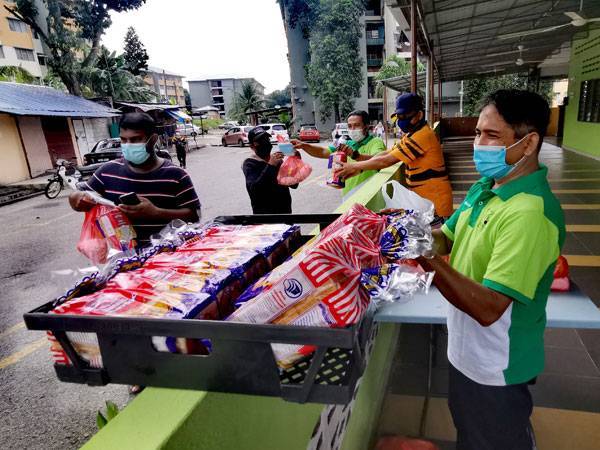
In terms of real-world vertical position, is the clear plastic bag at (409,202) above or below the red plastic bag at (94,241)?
above

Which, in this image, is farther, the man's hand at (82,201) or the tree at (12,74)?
the tree at (12,74)

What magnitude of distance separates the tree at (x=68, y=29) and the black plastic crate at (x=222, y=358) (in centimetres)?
2604

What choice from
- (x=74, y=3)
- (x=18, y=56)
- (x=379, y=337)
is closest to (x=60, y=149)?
(x=74, y=3)

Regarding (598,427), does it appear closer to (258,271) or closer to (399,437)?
(399,437)

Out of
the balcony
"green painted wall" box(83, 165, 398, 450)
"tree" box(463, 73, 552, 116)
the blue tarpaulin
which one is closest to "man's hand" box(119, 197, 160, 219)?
"green painted wall" box(83, 165, 398, 450)

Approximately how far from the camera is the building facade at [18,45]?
37.7 metres

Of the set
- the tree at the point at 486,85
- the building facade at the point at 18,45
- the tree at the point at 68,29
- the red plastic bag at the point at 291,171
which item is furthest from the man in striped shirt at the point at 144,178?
the building facade at the point at 18,45

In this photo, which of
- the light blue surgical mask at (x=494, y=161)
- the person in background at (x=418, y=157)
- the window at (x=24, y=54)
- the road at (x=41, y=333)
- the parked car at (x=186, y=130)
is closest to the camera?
the light blue surgical mask at (x=494, y=161)

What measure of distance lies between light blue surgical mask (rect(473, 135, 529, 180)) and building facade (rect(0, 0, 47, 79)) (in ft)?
147

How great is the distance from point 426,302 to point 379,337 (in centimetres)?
69

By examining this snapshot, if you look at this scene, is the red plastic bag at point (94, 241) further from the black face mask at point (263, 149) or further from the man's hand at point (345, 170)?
the black face mask at point (263, 149)

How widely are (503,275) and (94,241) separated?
5.27 feet

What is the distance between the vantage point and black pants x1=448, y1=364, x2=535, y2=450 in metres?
1.52

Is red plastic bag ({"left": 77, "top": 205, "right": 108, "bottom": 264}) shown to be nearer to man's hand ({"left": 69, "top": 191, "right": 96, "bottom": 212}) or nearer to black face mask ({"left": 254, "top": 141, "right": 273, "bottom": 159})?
man's hand ({"left": 69, "top": 191, "right": 96, "bottom": 212})
